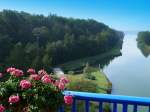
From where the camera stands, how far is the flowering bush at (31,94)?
3033 millimetres

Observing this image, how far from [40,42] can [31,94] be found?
1919 inches

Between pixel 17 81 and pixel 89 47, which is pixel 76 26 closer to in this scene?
pixel 89 47

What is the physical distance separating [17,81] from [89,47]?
60155 millimetres

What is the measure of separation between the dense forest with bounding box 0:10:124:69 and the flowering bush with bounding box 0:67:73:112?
99.6ft

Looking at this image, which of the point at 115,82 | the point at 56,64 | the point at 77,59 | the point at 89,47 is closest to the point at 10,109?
the point at 115,82

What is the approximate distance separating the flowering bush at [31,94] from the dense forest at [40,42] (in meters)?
30.4

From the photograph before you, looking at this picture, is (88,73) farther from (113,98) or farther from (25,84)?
(25,84)

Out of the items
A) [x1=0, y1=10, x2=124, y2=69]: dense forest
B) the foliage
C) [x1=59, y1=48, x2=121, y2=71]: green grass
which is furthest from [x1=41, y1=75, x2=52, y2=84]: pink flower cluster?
[x1=59, y1=48, x2=121, y2=71]: green grass

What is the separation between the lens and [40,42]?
51.5 meters

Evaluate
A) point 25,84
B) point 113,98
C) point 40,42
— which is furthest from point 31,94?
point 40,42

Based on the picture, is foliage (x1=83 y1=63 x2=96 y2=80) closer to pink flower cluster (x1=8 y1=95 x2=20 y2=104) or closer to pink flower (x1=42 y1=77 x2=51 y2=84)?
pink flower (x1=42 y1=77 x2=51 y2=84)

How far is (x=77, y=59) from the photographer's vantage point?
56.9 meters

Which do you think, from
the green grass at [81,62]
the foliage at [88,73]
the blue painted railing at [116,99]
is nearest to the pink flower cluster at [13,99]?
the blue painted railing at [116,99]

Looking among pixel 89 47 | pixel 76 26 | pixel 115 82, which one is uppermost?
pixel 76 26
